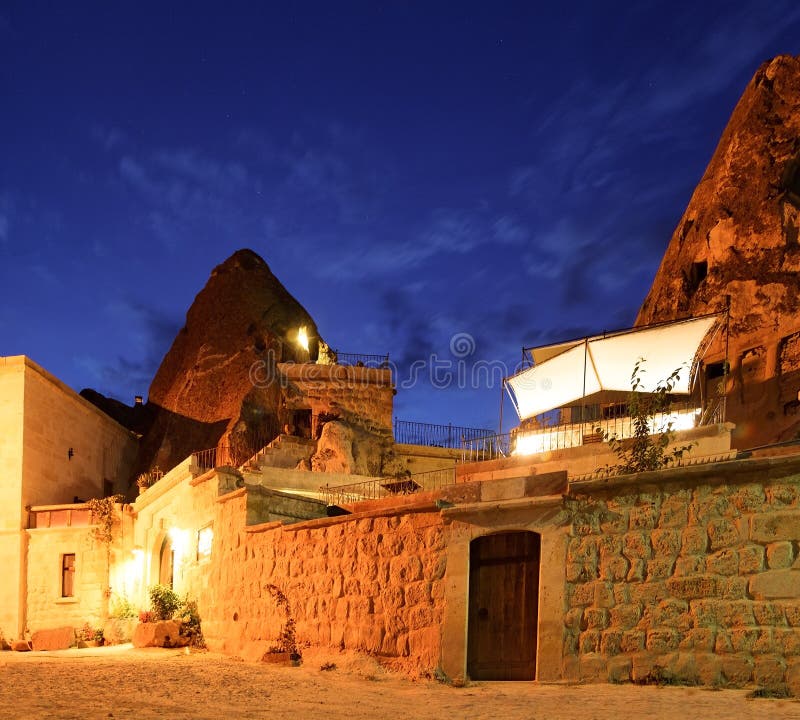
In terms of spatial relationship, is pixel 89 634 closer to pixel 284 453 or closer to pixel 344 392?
pixel 284 453

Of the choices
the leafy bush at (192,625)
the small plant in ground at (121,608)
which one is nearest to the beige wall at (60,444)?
the small plant in ground at (121,608)

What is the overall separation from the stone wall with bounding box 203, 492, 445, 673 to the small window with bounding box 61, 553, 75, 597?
11488 millimetres

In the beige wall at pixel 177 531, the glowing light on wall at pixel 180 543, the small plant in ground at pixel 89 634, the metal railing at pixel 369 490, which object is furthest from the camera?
the small plant in ground at pixel 89 634

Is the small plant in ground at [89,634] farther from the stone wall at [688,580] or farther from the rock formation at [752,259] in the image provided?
the rock formation at [752,259]

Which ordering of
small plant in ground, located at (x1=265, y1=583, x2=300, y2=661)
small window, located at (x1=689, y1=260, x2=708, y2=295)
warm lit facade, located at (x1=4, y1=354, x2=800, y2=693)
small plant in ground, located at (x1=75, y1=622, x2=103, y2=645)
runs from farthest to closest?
1. small window, located at (x1=689, y1=260, x2=708, y2=295)
2. small plant in ground, located at (x1=75, y1=622, x2=103, y2=645)
3. small plant in ground, located at (x1=265, y1=583, x2=300, y2=661)
4. warm lit facade, located at (x1=4, y1=354, x2=800, y2=693)

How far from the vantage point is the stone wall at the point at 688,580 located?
722 cm

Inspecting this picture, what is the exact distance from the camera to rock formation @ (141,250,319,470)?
3253 centimetres

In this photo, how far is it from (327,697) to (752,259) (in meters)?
17.0

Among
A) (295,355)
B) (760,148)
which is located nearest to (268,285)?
(295,355)

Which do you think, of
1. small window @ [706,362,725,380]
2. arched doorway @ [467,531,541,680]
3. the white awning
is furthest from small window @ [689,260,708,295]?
arched doorway @ [467,531,541,680]

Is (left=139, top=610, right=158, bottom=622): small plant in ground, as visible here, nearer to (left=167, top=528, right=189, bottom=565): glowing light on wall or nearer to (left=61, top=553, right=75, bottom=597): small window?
(left=167, top=528, right=189, bottom=565): glowing light on wall

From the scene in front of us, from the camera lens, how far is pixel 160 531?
62.5 feet

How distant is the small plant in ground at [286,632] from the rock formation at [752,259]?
37.2ft

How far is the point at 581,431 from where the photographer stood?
15.5 metres
